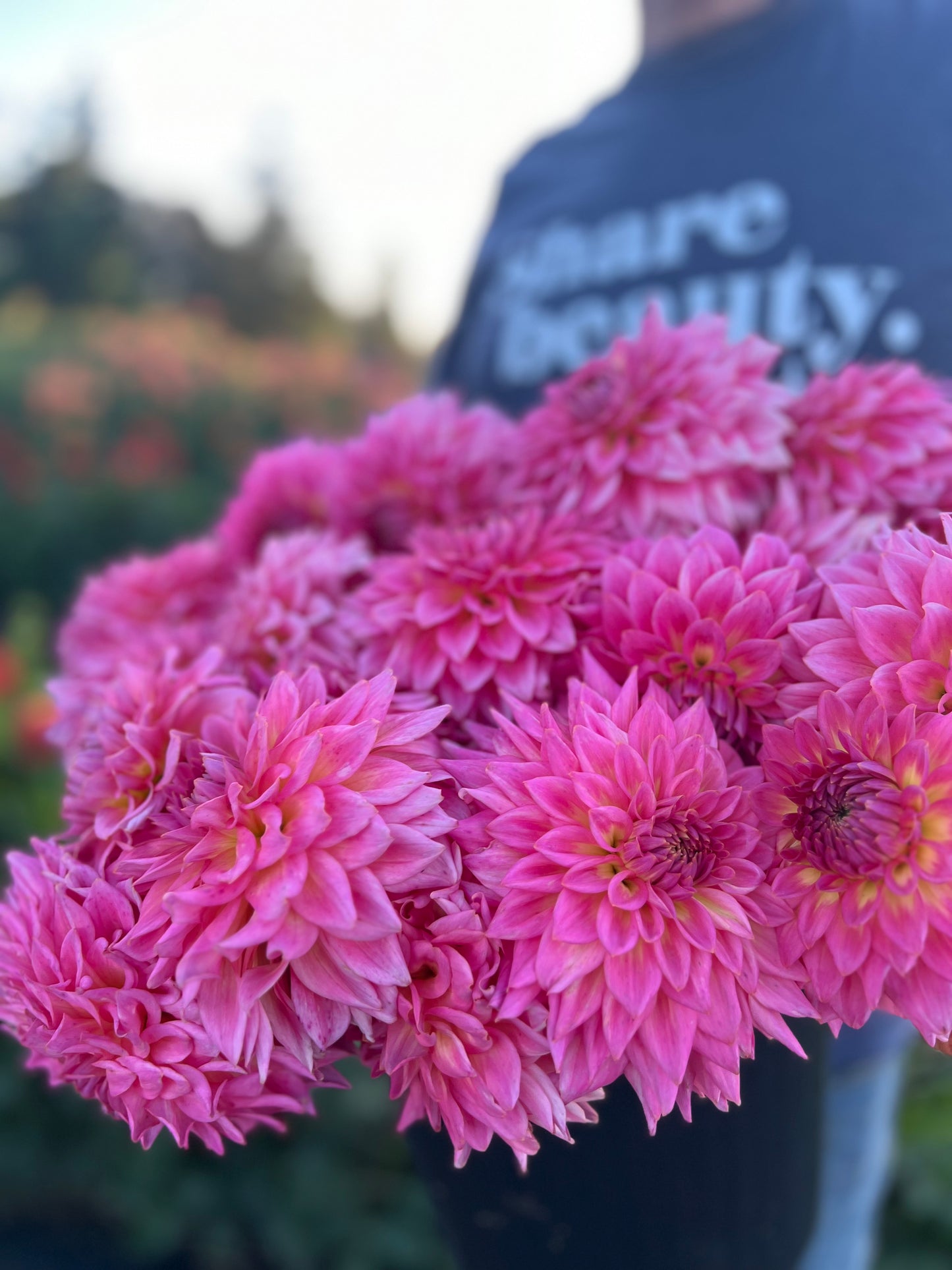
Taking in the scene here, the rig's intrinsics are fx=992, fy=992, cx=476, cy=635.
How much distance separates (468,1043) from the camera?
0.40 metres

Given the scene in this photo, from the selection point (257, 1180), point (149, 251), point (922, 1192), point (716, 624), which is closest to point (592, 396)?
point (716, 624)

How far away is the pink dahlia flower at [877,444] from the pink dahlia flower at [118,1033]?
1.30 feet

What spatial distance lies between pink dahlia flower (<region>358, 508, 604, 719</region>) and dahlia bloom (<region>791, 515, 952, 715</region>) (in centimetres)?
11

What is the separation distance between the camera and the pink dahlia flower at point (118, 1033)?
40 cm

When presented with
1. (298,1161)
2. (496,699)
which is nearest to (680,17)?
(496,699)

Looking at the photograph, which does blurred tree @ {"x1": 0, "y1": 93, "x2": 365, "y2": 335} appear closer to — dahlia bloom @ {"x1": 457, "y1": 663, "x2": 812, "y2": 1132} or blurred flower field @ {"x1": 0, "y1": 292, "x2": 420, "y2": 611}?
blurred flower field @ {"x1": 0, "y1": 292, "x2": 420, "y2": 611}

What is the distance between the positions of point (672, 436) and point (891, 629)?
0.58 feet

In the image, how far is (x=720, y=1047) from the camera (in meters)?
0.38

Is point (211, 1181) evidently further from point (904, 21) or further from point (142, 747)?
point (904, 21)

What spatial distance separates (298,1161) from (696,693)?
4.44 ft

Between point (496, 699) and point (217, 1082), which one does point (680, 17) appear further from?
point (217, 1082)

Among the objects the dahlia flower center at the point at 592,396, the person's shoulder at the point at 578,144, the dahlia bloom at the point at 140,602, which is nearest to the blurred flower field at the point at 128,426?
the person's shoulder at the point at 578,144

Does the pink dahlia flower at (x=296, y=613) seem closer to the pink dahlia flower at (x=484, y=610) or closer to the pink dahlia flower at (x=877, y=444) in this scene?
the pink dahlia flower at (x=484, y=610)

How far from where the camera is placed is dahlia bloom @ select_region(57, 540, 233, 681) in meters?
0.68
